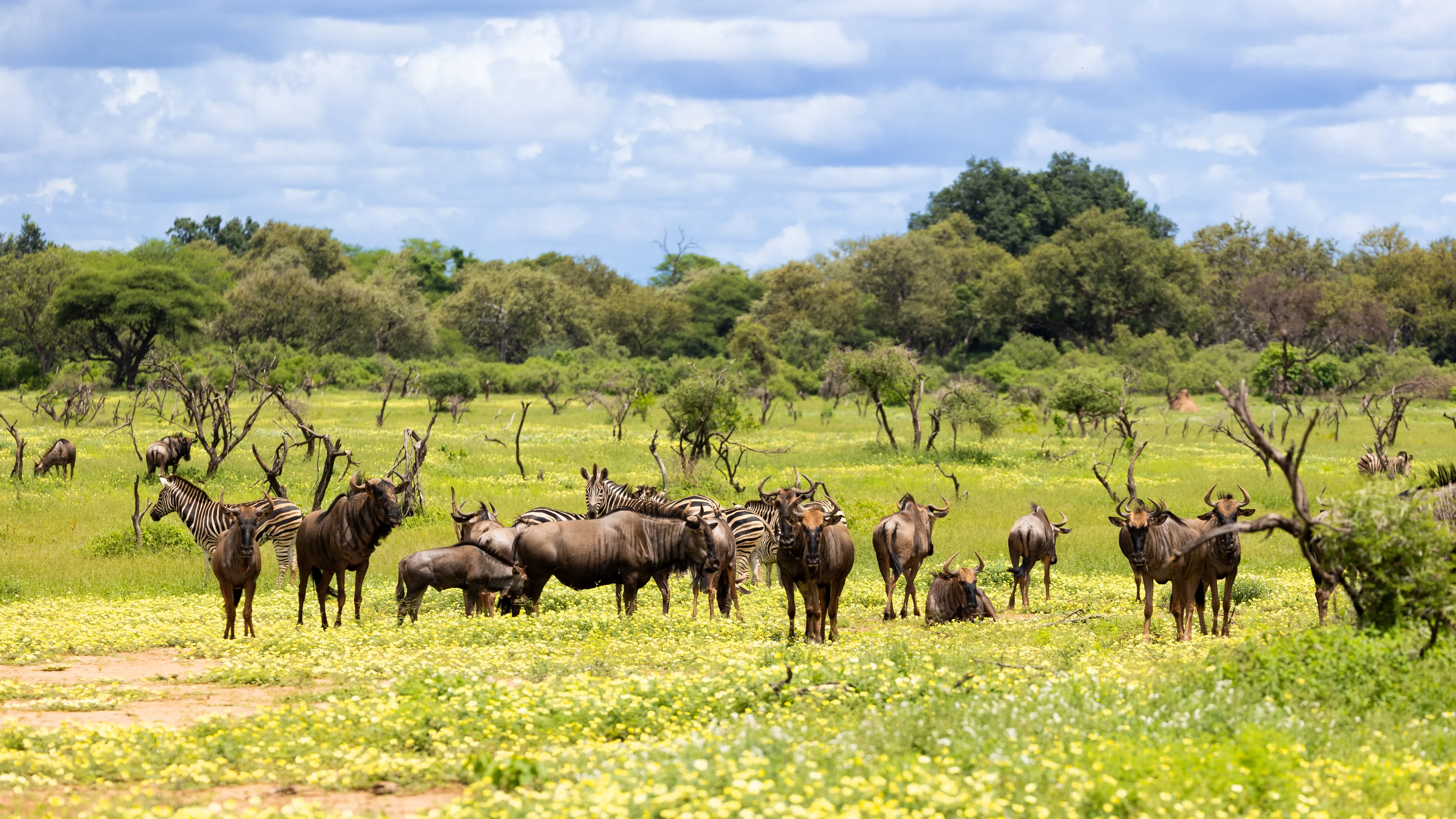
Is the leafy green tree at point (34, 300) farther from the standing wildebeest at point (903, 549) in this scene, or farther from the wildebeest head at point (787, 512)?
the wildebeest head at point (787, 512)

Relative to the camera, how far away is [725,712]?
10.8 meters

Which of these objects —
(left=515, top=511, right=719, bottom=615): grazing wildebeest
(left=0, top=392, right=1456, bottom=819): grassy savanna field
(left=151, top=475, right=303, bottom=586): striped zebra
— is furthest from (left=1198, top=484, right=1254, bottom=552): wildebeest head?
(left=151, top=475, right=303, bottom=586): striped zebra

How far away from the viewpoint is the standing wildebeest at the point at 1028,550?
788 inches

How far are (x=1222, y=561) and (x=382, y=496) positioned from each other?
10982mm

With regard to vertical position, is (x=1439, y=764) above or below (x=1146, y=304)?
below

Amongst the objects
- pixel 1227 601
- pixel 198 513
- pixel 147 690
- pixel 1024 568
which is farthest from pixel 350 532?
pixel 1227 601

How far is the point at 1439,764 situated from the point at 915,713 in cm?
368

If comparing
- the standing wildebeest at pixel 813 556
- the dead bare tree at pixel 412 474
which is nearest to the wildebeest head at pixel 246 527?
the standing wildebeest at pixel 813 556

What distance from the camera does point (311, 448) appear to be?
29250 millimetres

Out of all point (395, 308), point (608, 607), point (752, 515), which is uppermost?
point (395, 308)

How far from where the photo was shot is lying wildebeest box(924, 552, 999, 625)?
59.3 feet

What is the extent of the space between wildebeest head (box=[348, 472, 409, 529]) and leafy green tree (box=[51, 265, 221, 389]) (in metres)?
68.5

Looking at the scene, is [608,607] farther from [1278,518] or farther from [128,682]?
[1278,518]

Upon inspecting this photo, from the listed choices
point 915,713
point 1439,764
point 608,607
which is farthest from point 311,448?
point 1439,764
